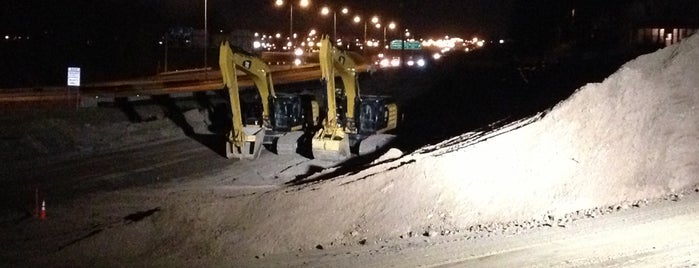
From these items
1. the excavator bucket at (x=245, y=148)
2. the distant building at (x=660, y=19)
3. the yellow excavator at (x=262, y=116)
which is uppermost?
the distant building at (x=660, y=19)

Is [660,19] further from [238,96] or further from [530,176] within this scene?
[530,176]

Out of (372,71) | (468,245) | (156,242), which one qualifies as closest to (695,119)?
(468,245)

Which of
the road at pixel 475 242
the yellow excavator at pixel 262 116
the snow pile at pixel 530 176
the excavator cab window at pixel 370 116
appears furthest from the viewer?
the excavator cab window at pixel 370 116

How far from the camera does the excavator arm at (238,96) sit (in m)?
30.3

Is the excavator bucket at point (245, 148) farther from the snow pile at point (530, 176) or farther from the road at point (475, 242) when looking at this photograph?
the snow pile at point (530, 176)

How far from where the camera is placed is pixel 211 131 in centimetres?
4084

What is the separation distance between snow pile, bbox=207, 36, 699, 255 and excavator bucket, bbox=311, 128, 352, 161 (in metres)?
10.7

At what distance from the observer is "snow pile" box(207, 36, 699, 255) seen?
16859mm

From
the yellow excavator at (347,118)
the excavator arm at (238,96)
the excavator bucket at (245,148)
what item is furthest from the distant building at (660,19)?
the excavator bucket at (245,148)

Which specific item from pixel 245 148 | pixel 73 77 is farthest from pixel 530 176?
pixel 73 77

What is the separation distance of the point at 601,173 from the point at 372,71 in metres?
49.3

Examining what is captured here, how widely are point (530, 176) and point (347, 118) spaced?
16007 mm

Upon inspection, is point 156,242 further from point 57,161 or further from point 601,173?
point 57,161

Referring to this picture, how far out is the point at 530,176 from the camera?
1762 centimetres
